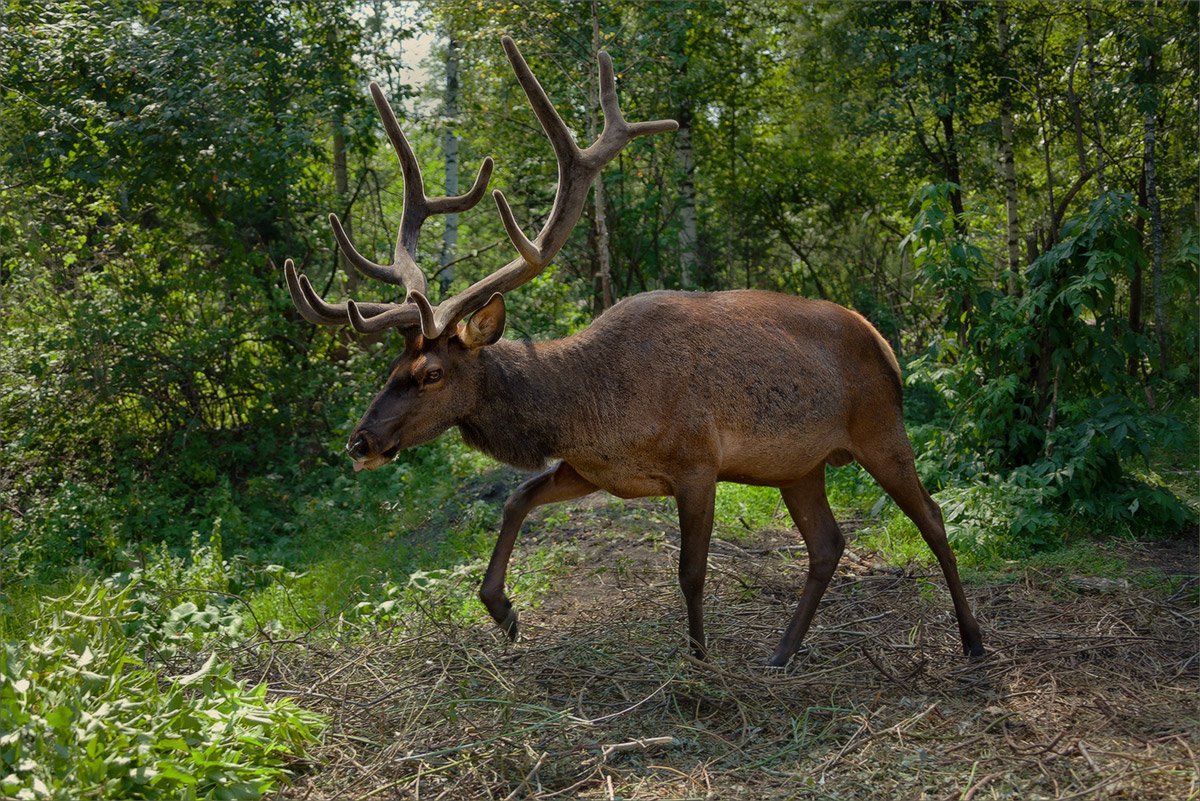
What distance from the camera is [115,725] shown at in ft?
12.4

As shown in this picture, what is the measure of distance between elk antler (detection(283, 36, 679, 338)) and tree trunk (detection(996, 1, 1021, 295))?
5808mm

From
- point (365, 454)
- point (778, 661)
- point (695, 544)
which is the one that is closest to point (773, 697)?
point (778, 661)

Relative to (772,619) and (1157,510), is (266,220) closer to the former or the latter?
(772,619)

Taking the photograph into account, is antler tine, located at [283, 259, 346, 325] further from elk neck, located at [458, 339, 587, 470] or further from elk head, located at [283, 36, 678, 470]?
elk neck, located at [458, 339, 587, 470]

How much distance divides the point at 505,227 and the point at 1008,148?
24.3 ft

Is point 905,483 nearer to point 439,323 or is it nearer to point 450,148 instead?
point 439,323

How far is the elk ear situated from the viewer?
217 inches

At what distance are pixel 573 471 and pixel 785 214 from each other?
10831 mm

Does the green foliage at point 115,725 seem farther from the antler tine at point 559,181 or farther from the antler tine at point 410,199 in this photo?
the antler tine at point 410,199

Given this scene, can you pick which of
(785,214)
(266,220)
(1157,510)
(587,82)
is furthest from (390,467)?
(785,214)

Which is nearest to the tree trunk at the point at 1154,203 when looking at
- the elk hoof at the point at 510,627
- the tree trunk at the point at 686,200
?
the tree trunk at the point at 686,200

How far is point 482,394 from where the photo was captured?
559 cm

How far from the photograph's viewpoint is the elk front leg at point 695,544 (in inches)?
A: 218

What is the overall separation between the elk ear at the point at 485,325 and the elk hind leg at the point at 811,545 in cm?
189
